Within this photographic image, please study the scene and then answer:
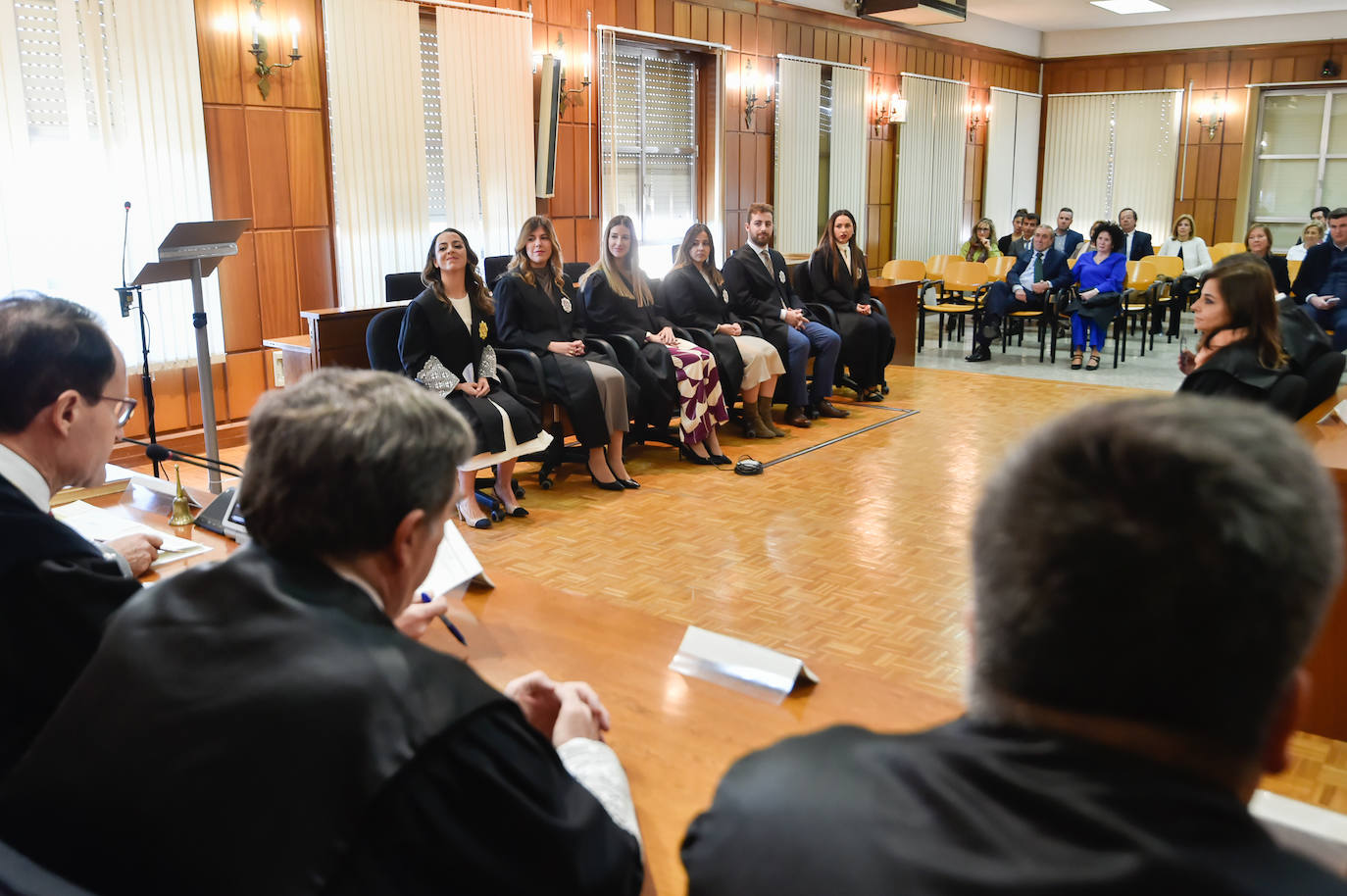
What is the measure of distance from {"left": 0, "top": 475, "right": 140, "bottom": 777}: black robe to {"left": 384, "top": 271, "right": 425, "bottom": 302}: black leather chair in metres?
4.74

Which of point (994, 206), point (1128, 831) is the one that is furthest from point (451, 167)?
point (994, 206)

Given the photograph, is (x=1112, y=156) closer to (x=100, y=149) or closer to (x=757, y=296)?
(x=757, y=296)

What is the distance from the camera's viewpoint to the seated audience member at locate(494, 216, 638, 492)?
5.57 metres

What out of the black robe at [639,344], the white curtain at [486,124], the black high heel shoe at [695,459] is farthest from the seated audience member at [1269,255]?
the white curtain at [486,124]

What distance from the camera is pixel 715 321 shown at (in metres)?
6.81

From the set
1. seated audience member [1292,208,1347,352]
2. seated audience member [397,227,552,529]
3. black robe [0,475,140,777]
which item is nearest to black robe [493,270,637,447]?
seated audience member [397,227,552,529]

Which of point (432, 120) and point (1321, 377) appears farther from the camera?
point (432, 120)

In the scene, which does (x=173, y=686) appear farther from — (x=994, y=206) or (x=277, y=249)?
(x=994, y=206)

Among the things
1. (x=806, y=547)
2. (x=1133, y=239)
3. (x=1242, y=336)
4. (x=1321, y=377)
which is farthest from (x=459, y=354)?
(x=1133, y=239)

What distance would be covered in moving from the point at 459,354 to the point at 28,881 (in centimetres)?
418

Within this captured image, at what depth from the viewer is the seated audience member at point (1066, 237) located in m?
10.9

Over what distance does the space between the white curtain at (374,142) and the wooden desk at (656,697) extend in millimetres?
5222

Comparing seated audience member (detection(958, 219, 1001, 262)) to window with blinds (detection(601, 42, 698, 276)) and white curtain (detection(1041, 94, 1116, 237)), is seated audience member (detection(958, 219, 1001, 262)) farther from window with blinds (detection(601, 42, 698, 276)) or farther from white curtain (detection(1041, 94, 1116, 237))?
white curtain (detection(1041, 94, 1116, 237))

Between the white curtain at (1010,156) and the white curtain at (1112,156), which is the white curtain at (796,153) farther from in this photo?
the white curtain at (1112,156)
